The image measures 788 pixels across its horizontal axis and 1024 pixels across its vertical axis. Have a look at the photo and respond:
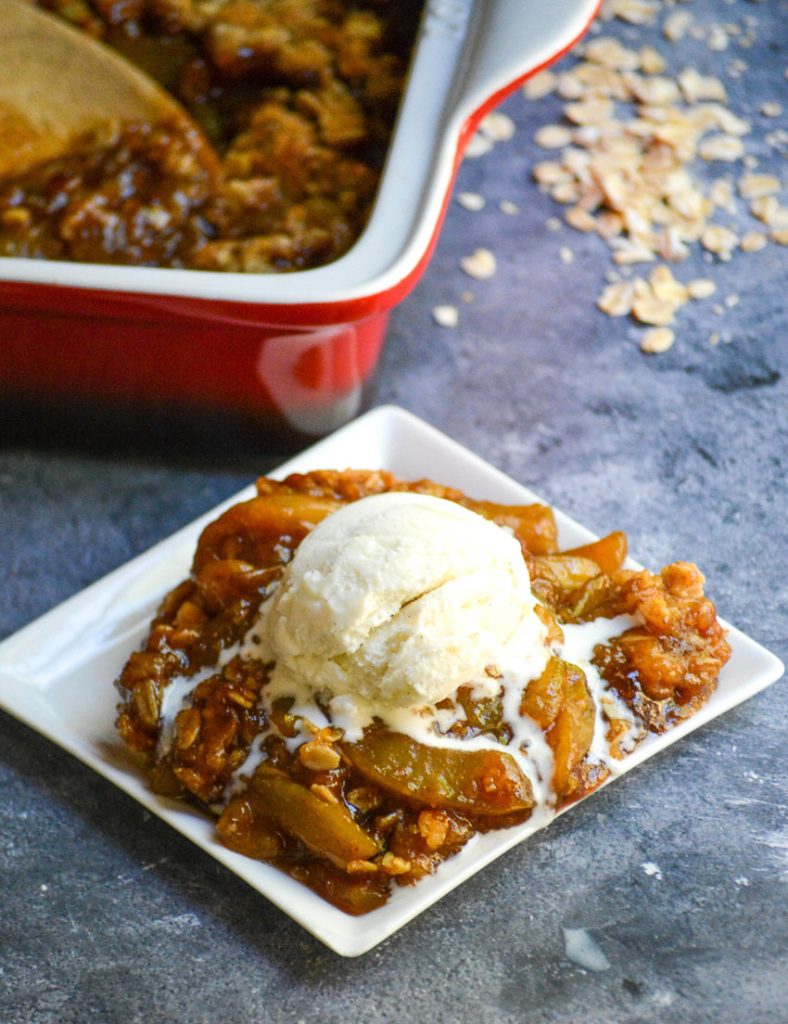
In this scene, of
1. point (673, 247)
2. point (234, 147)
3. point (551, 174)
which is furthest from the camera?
point (551, 174)

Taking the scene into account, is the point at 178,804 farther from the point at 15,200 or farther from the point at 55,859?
the point at 15,200

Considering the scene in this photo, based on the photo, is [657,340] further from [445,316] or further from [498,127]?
[498,127]

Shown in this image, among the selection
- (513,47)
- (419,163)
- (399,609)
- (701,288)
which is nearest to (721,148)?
(701,288)

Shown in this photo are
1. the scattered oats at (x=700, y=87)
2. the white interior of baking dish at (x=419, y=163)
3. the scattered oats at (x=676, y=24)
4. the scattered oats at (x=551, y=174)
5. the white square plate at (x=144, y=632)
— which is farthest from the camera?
the scattered oats at (x=676, y=24)

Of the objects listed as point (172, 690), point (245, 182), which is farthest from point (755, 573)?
point (245, 182)

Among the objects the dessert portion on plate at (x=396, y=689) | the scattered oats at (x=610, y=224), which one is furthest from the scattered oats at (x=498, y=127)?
the dessert portion on plate at (x=396, y=689)

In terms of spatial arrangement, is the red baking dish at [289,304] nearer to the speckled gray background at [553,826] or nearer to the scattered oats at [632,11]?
the speckled gray background at [553,826]
